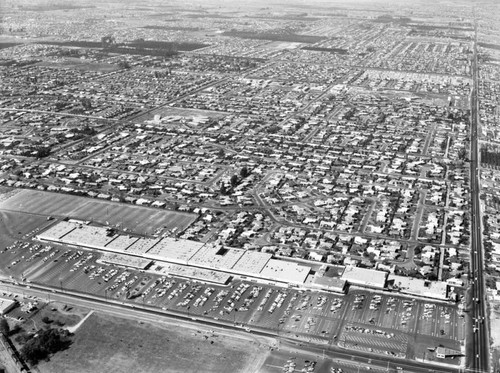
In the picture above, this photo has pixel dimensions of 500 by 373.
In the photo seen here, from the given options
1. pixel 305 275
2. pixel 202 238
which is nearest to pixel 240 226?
pixel 202 238

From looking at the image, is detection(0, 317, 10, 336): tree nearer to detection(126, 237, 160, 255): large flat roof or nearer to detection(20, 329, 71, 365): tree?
detection(20, 329, 71, 365): tree

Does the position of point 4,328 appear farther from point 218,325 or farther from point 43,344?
point 218,325

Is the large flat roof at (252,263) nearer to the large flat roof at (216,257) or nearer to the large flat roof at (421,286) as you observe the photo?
the large flat roof at (216,257)

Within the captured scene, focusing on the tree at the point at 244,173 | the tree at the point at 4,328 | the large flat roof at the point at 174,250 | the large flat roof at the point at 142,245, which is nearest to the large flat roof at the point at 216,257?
the large flat roof at the point at 174,250

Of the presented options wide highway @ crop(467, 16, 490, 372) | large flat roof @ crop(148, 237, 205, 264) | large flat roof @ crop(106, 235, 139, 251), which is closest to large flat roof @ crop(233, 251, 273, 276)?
large flat roof @ crop(148, 237, 205, 264)

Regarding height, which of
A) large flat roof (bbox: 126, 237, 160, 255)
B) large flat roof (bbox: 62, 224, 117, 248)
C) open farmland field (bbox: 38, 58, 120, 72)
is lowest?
large flat roof (bbox: 126, 237, 160, 255)
